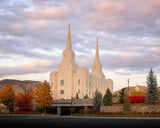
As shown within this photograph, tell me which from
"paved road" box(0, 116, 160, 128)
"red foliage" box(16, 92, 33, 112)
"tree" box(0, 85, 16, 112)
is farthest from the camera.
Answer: "red foliage" box(16, 92, 33, 112)

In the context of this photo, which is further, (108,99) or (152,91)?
(108,99)

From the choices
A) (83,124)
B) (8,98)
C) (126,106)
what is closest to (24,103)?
(8,98)

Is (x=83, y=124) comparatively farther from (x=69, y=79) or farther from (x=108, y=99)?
(x=69, y=79)

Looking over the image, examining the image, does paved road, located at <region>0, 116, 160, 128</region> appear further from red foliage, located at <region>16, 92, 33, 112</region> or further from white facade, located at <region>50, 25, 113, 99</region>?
white facade, located at <region>50, 25, 113, 99</region>

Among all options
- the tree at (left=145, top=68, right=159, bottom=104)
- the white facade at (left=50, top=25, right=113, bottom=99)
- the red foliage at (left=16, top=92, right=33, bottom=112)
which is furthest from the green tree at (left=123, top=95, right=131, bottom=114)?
the white facade at (left=50, top=25, right=113, bottom=99)

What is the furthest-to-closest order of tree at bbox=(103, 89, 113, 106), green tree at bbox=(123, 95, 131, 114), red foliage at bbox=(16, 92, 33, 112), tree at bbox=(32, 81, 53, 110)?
red foliage at bbox=(16, 92, 33, 112), tree at bbox=(32, 81, 53, 110), tree at bbox=(103, 89, 113, 106), green tree at bbox=(123, 95, 131, 114)

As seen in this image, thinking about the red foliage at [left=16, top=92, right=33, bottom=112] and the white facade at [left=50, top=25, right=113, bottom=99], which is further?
the white facade at [left=50, top=25, right=113, bottom=99]

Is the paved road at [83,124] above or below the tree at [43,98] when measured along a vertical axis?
below

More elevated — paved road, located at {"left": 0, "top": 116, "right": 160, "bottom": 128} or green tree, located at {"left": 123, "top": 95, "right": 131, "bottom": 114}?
green tree, located at {"left": 123, "top": 95, "right": 131, "bottom": 114}

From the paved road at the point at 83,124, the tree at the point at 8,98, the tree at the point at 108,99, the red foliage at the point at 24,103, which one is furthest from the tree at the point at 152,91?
the tree at the point at 8,98

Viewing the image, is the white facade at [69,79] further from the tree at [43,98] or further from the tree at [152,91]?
the tree at [152,91]

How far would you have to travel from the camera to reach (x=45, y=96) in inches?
1983

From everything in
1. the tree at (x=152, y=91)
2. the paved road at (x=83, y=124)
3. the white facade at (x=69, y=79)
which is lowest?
the paved road at (x=83, y=124)

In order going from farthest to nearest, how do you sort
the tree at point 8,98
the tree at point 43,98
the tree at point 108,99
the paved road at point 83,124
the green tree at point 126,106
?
the tree at point 8,98, the tree at point 43,98, the tree at point 108,99, the green tree at point 126,106, the paved road at point 83,124
